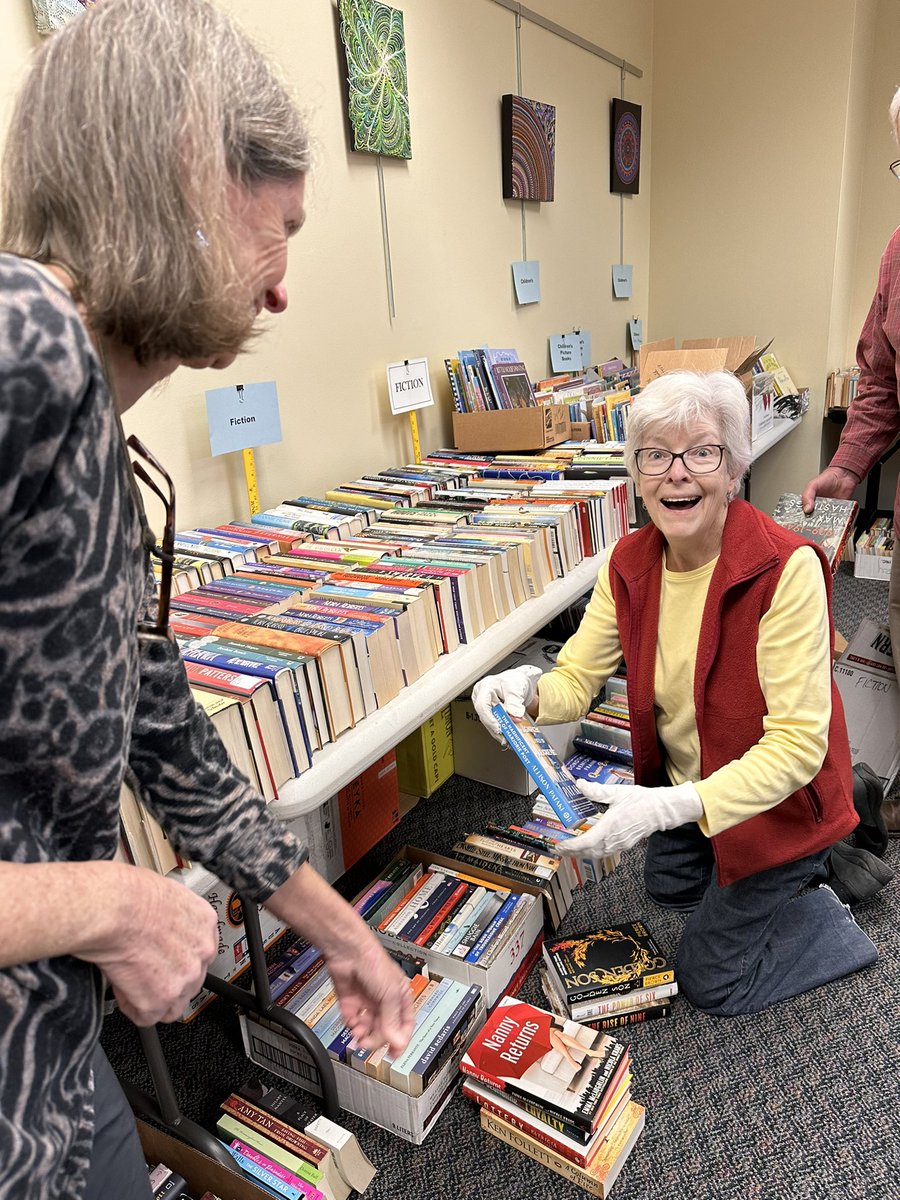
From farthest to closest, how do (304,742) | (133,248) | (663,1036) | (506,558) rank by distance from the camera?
(506,558), (663,1036), (304,742), (133,248)

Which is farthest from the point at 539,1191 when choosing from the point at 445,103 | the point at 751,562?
the point at 445,103

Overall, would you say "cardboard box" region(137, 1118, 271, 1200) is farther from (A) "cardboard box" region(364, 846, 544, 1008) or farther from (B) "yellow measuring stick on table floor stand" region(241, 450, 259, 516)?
(B) "yellow measuring stick on table floor stand" region(241, 450, 259, 516)

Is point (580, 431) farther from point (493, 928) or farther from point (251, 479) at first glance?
point (493, 928)

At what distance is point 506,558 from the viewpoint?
5.87 ft

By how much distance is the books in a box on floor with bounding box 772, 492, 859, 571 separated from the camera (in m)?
2.05

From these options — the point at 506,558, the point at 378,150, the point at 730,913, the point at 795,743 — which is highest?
the point at 378,150

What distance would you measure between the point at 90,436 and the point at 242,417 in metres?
1.58

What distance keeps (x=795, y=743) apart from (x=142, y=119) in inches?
51.5

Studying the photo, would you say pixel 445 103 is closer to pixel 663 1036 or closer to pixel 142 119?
pixel 142 119

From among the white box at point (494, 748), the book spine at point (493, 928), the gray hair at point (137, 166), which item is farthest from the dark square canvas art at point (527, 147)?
the gray hair at point (137, 166)

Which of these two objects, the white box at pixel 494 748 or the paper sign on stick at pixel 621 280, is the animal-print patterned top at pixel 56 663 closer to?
the white box at pixel 494 748

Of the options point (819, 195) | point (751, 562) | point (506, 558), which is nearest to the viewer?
point (751, 562)

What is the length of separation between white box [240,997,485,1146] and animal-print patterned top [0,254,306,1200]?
1.00m

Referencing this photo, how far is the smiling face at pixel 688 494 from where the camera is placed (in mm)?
1476
